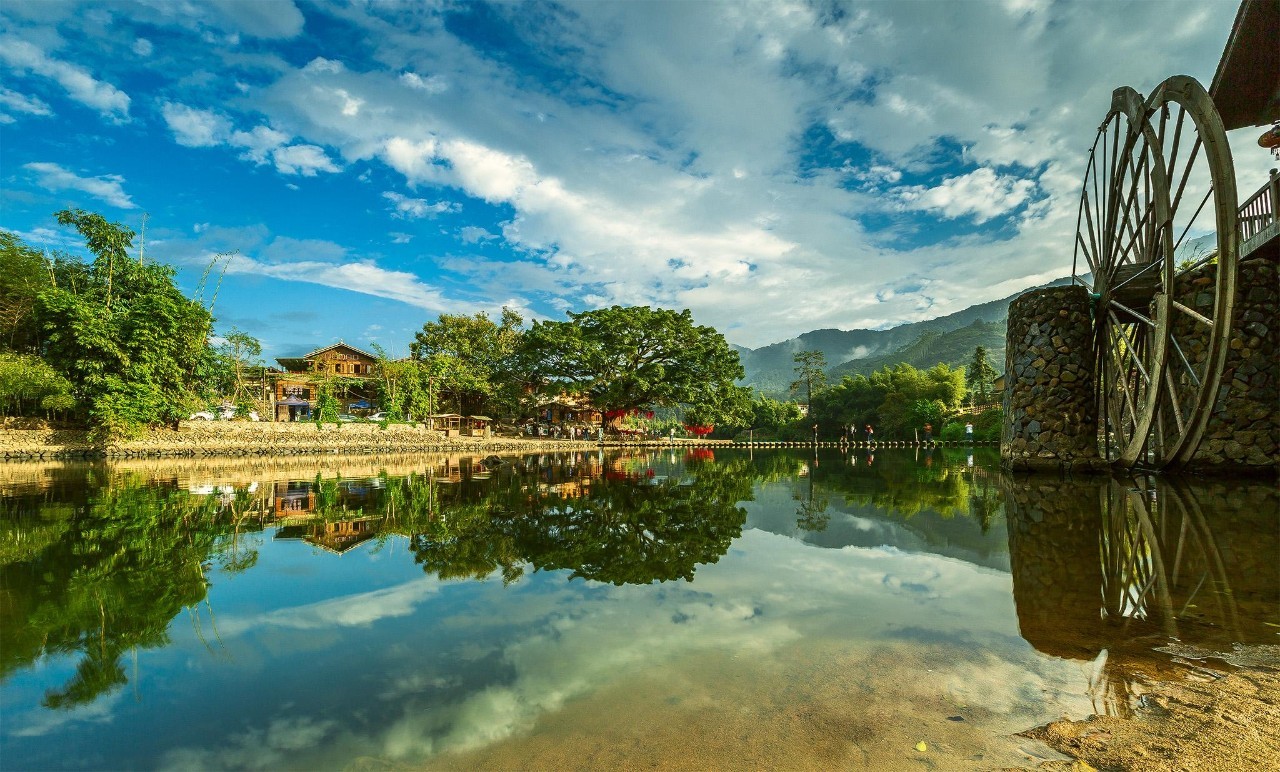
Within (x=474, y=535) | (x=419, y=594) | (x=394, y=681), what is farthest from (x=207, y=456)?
(x=394, y=681)

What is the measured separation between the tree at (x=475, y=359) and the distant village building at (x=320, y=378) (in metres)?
4.51

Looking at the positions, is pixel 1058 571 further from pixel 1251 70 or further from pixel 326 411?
pixel 326 411

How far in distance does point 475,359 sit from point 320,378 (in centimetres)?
954

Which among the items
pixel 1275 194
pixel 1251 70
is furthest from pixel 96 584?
pixel 1251 70

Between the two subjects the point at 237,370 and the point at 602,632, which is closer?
the point at 602,632

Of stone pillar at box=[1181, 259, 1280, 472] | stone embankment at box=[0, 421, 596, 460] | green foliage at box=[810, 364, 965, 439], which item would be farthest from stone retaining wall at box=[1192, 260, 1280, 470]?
green foliage at box=[810, 364, 965, 439]

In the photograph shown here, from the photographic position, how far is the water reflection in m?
2.94

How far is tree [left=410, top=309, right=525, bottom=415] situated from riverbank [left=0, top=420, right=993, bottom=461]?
16.2 feet

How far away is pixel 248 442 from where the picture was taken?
24.8m

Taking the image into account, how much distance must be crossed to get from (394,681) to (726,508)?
6.14m

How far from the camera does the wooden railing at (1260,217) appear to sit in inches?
340

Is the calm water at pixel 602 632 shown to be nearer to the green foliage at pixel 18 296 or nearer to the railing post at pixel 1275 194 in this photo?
the railing post at pixel 1275 194

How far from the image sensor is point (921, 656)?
9.73ft

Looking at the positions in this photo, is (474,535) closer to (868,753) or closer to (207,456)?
(868,753)
